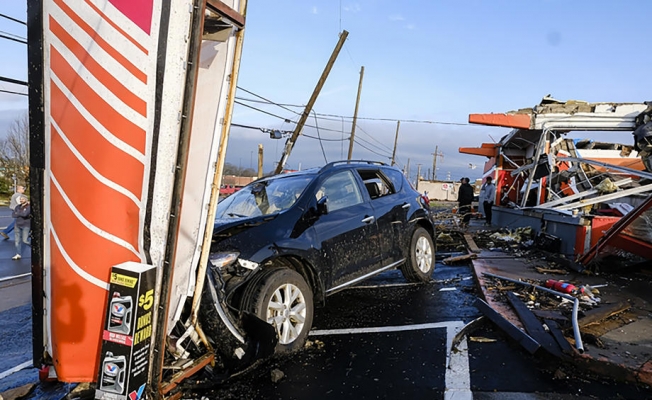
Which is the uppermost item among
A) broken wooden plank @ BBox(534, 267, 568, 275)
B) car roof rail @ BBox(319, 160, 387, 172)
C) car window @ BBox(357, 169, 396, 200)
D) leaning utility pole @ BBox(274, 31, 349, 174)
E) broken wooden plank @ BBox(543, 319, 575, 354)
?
leaning utility pole @ BBox(274, 31, 349, 174)

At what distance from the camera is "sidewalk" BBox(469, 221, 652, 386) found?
10.8ft

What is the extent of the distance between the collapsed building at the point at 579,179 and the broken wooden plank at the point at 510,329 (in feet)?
9.28

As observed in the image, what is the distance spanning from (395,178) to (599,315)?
124 inches

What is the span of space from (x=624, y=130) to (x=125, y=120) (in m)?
12.7

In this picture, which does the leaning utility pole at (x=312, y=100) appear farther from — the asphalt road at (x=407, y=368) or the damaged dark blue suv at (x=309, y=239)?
the asphalt road at (x=407, y=368)

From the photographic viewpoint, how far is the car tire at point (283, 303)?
3.57 metres

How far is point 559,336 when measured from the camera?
3.70 metres

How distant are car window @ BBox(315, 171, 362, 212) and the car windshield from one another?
0.22 metres

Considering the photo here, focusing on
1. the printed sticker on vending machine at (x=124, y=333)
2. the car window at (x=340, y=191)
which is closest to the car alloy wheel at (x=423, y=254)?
the car window at (x=340, y=191)

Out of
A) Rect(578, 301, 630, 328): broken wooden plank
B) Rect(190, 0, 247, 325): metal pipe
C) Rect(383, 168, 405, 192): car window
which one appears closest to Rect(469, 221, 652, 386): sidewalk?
Rect(578, 301, 630, 328): broken wooden plank

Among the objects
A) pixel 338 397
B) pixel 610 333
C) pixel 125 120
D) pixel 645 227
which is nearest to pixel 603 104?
pixel 645 227

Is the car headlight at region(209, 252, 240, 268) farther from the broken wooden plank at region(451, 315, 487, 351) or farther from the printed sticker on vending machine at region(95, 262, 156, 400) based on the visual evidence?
the broken wooden plank at region(451, 315, 487, 351)

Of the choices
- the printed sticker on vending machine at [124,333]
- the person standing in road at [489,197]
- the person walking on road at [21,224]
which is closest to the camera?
the printed sticker on vending machine at [124,333]

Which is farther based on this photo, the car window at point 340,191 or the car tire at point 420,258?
the car tire at point 420,258
